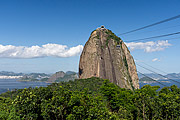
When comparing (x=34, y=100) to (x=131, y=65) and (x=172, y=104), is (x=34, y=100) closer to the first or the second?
(x=172, y=104)

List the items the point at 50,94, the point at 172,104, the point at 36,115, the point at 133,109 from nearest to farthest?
the point at 36,115 < the point at 50,94 < the point at 172,104 < the point at 133,109

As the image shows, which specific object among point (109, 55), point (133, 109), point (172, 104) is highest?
point (109, 55)

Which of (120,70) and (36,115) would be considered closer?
(36,115)

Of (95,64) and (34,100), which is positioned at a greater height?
(95,64)

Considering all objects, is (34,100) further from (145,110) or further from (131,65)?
(131,65)

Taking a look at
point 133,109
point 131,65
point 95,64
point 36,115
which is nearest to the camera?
point 36,115

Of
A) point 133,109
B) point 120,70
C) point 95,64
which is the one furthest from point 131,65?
point 133,109

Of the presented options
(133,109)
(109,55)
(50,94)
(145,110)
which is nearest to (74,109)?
(50,94)
